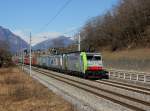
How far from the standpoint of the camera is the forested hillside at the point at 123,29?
81375mm

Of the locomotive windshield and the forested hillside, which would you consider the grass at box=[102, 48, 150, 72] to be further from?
the locomotive windshield

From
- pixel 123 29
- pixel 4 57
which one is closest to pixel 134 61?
pixel 123 29

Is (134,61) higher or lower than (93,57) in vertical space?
lower

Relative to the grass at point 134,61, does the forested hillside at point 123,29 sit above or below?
above

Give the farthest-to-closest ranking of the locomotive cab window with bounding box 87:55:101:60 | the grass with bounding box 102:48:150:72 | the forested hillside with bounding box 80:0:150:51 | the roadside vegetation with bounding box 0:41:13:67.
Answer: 1. the roadside vegetation with bounding box 0:41:13:67
2. the forested hillside with bounding box 80:0:150:51
3. the grass with bounding box 102:48:150:72
4. the locomotive cab window with bounding box 87:55:101:60

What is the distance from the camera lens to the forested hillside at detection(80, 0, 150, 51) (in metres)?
81.4

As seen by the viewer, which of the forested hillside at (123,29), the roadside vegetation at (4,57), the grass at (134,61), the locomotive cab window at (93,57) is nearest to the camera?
the locomotive cab window at (93,57)

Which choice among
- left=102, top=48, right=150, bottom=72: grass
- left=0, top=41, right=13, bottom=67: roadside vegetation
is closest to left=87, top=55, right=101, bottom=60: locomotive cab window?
left=102, top=48, right=150, bottom=72: grass

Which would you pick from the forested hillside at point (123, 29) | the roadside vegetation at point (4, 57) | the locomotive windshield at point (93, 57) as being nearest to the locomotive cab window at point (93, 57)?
the locomotive windshield at point (93, 57)

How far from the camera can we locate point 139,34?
82688 millimetres

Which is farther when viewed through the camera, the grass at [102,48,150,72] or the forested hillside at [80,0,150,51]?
the forested hillside at [80,0,150,51]

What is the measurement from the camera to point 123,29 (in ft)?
294

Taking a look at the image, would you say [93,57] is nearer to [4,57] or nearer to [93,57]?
[93,57]

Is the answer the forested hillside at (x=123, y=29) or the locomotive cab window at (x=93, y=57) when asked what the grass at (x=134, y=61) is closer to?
the forested hillside at (x=123, y=29)
